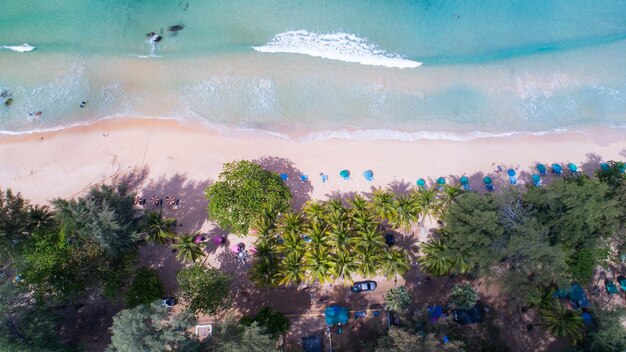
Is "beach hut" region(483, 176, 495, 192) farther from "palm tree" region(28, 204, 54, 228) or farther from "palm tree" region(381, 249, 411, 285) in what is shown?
"palm tree" region(28, 204, 54, 228)

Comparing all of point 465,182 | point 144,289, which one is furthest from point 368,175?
point 144,289

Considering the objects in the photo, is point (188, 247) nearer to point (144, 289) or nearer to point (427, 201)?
point (144, 289)

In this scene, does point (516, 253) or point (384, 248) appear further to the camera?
point (384, 248)

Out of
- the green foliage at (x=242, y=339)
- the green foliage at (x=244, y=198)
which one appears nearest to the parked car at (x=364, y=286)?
the green foliage at (x=242, y=339)

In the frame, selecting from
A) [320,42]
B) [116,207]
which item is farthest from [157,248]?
[320,42]

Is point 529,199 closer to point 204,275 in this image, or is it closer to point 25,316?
point 204,275

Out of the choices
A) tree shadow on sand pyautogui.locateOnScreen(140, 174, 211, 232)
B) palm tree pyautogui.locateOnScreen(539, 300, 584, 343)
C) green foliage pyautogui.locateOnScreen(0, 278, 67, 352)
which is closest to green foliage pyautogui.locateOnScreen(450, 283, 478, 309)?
palm tree pyautogui.locateOnScreen(539, 300, 584, 343)
